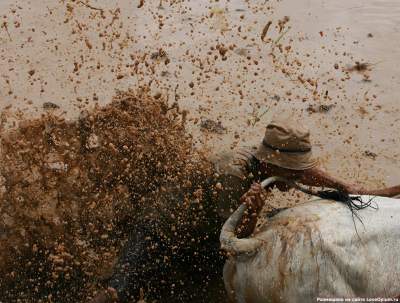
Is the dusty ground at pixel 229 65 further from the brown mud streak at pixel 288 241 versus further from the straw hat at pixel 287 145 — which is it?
the brown mud streak at pixel 288 241

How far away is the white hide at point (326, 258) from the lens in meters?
2.49

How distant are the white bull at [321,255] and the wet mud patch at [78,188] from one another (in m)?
0.83

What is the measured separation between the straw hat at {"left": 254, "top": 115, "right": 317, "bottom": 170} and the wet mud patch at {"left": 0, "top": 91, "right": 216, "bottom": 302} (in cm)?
52

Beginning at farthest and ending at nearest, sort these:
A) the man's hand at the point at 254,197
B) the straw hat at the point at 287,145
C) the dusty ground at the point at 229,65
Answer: the dusty ground at the point at 229,65 < the straw hat at the point at 287,145 < the man's hand at the point at 254,197

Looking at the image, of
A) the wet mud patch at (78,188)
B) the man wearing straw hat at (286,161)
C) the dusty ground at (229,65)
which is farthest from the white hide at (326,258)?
the dusty ground at (229,65)

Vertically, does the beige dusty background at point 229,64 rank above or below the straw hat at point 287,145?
below

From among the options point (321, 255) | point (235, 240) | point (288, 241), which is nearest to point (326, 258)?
point (321, 255)

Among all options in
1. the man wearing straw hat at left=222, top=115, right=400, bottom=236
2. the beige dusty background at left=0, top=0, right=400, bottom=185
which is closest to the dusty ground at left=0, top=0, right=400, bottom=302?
the beige dusty background at left=0, top=0, right=400, bottom=185

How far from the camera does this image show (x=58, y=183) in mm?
3404

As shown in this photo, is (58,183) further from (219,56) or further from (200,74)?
(219,56)

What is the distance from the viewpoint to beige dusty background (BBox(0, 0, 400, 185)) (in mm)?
4820

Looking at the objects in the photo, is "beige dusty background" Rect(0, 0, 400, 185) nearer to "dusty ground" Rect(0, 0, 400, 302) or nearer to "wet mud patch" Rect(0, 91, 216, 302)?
"dusty ground" Rect(0, 0, 400, 302)

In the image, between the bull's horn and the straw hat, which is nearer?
the bull's horn

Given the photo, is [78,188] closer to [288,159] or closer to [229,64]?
[288,159]
